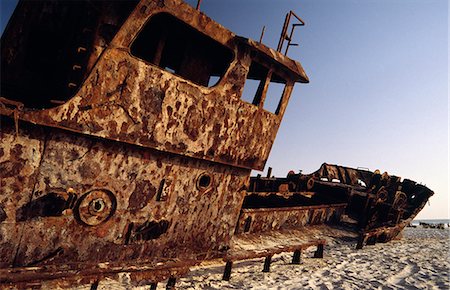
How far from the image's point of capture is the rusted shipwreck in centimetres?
Result: 270

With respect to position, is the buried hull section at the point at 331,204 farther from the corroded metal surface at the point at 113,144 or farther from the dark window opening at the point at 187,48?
the dark window opening at the point at 187,48

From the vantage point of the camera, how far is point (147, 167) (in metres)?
3.51

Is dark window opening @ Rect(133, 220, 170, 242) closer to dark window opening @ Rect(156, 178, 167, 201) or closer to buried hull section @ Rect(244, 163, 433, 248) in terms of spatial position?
dark window opening @ Rect(156, 178, 167, 201)

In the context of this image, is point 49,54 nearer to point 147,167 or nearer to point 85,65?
point 85,65

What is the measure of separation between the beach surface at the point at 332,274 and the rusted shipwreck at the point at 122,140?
0.37 meters

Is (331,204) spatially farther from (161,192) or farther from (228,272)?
(161,192)

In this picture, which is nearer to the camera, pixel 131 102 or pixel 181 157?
pixel 131 102

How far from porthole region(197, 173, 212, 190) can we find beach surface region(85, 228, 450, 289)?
4.67 ft

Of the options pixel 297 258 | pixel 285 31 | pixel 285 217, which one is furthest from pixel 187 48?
pixel 285 217

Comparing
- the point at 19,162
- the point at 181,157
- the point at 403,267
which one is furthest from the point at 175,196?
the point at 403,267

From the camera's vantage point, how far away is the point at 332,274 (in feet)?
16.2

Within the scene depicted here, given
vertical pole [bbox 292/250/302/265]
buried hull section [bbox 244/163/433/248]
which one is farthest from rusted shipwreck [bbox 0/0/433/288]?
buried hull section [bbox 244/163/433/248]

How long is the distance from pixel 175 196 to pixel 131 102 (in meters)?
1.52

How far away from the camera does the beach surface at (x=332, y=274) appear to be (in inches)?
163
